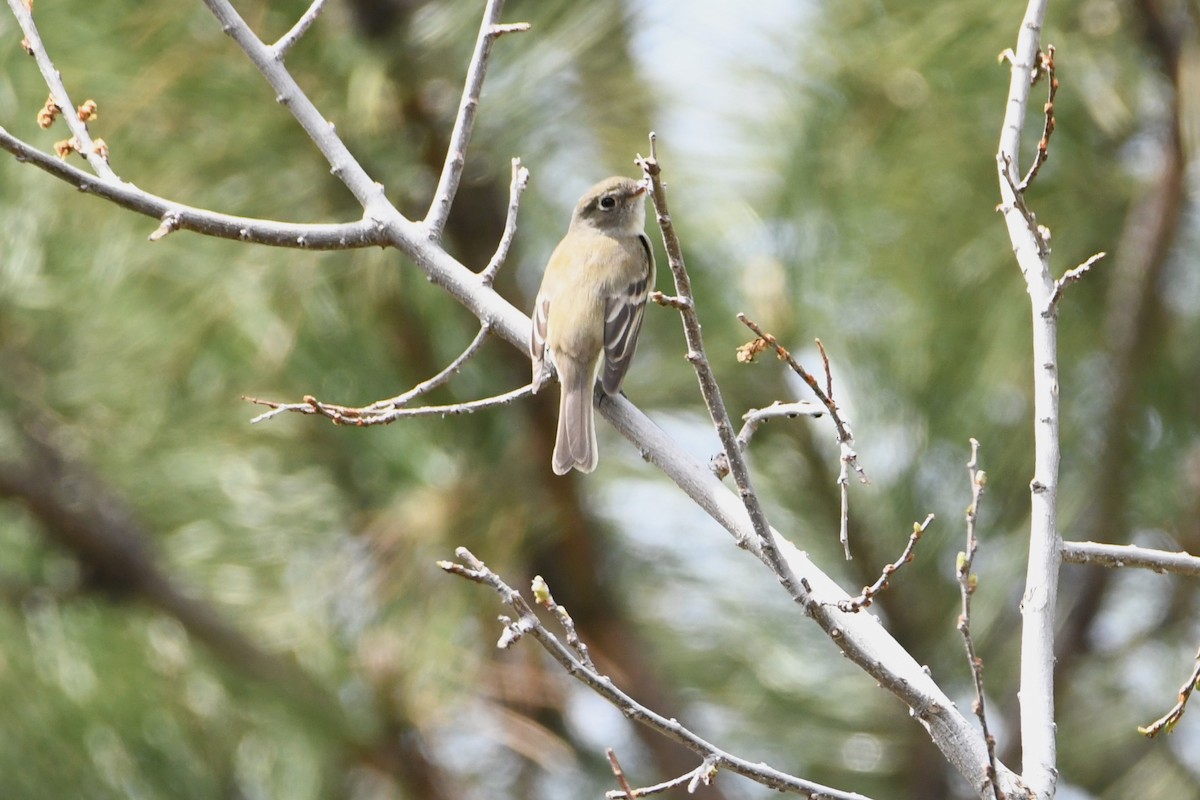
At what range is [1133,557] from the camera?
1.91 m

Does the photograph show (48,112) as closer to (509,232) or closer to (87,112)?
(87,112)

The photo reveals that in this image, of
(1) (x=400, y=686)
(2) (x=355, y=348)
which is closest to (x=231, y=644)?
(1) (x=400, y=686)

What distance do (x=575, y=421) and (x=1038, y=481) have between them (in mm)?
1459

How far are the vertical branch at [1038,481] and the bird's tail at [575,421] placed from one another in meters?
1.16

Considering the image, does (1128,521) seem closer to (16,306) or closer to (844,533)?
(844,533)

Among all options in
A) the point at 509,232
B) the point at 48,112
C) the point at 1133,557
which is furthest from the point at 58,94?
the point at 1133,557

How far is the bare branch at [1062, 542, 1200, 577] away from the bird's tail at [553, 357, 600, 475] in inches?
51.4

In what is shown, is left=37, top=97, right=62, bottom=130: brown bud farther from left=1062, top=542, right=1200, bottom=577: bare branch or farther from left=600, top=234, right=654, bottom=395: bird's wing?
left=1062, top=542, right=1200, bottom=577: bare branch

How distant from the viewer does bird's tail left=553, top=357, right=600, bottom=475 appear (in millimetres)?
3160

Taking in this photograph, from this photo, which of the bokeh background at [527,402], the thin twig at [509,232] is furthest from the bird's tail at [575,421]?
the thin twig at [509,232]

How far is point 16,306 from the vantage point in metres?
3.77

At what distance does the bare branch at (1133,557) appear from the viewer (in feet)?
6.22

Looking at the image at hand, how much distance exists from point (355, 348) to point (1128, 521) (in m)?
1.93

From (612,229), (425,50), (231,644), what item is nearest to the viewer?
(425,50)
